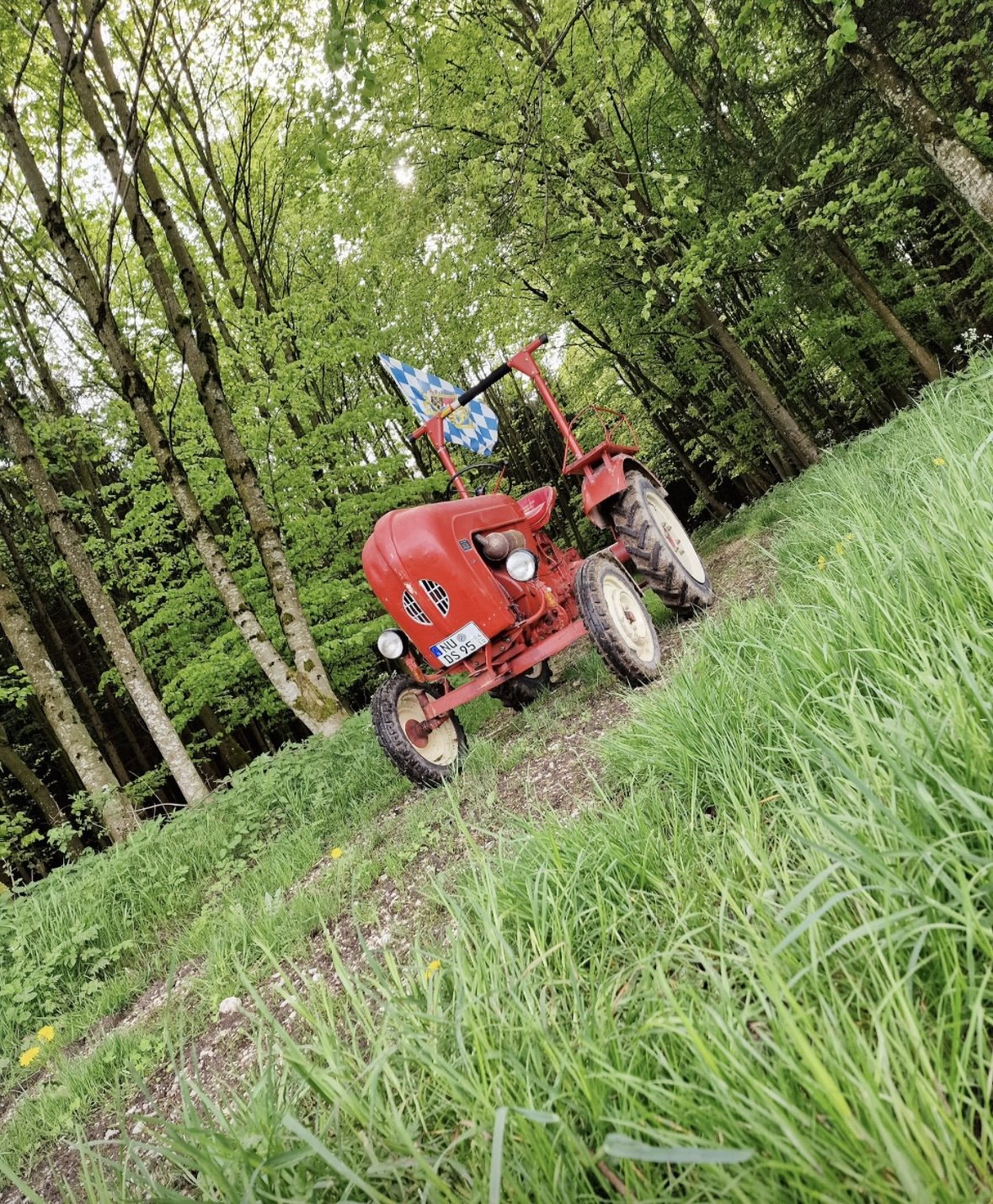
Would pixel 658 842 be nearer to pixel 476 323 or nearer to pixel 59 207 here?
pixel 59 207

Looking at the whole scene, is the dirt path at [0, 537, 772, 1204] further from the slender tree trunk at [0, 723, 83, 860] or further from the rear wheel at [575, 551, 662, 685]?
the slender tree trunk at [0, 723, 83, 860]

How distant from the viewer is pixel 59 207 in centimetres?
652

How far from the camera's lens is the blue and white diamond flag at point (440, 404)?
4.59 meters

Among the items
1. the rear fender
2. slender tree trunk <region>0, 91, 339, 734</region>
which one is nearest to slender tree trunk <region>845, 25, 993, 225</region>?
the rear fender

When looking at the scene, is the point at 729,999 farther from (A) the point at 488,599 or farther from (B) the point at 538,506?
(B) the point at 538,506

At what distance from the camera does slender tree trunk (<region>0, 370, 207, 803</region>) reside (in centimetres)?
650

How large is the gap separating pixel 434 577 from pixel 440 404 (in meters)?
1.77

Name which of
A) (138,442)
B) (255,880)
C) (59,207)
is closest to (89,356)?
(138,442)

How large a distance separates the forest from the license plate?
7.61 ft

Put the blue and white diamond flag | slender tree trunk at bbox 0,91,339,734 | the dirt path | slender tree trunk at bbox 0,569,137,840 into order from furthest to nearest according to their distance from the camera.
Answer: slender tree trunk at bbox 0,91,339,734 < slender tree trunk at bbox 0,569,137,840 < the blue and white diamond flag < the dirt path

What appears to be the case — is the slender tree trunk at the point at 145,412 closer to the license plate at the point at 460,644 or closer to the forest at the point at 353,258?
the forest at the point at 353,258

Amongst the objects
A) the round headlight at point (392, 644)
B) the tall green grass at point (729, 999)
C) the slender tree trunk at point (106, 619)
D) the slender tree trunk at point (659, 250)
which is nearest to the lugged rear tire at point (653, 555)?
the round headlight at point (392, 644)

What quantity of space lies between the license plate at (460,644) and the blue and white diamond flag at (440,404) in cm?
167

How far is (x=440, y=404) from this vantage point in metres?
4.74
